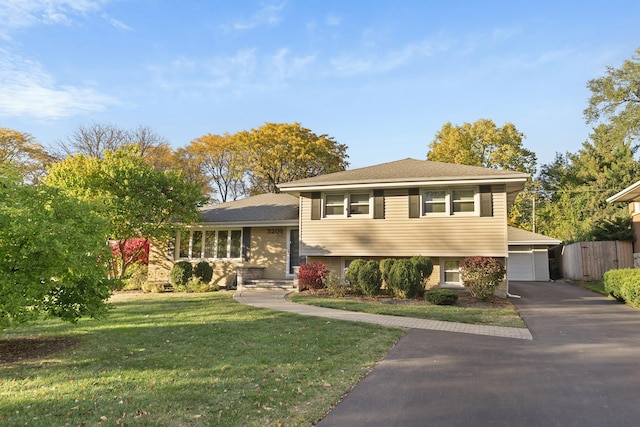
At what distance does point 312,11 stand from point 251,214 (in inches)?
378

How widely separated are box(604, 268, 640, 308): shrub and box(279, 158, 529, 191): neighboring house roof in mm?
4240

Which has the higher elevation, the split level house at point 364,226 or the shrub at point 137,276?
the split level house at point 364,226

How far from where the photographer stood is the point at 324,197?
1620 centimetres

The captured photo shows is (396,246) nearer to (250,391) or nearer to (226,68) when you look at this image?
(226,68)

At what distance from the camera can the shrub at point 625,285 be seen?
11.6 m

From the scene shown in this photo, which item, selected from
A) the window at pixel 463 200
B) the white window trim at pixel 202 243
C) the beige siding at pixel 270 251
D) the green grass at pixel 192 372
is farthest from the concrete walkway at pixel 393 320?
the window at pixel 463 200

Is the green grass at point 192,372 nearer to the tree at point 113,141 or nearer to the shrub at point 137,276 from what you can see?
the shrub at point 137,276

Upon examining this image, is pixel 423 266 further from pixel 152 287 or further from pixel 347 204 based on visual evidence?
pixel 152 287

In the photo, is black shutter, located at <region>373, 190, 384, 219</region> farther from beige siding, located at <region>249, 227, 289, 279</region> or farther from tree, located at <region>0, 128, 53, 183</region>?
tree, located at <region>0, 128, 53, 183</region>

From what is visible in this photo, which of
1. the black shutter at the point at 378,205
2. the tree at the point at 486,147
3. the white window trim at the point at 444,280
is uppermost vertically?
the tree at the point at 486,147

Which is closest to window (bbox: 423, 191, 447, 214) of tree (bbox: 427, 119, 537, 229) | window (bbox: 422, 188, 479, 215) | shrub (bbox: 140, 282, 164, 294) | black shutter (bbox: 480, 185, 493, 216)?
window (bbox: 422, 188, 479, 215)

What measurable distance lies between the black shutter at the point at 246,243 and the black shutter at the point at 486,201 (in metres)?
9.73

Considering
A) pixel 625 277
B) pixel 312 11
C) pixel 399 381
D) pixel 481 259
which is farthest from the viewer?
pixel 481 259

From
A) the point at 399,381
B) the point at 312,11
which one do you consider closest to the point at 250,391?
the point at 399,381
